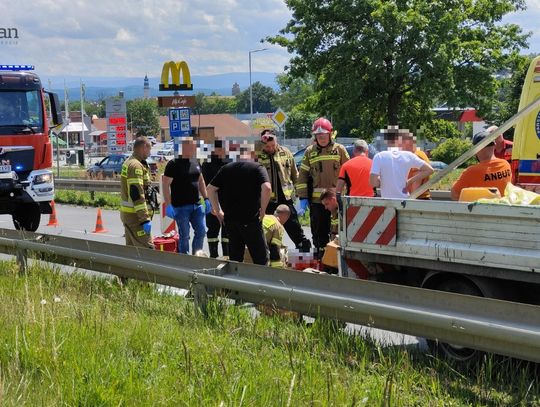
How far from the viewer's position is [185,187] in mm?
9383

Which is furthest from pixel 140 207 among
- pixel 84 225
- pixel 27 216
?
pixel 84 225

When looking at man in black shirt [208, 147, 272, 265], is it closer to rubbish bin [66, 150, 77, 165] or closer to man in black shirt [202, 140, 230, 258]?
man in black shirt [202, 140, 230, 258]

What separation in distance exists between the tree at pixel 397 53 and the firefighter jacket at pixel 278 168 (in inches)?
A: 857

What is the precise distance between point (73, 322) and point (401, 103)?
29.0 m

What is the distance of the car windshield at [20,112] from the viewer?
14.6 metres

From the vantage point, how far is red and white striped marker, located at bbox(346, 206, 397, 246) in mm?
6035

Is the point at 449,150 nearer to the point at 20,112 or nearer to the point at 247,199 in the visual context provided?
the point at 20,112

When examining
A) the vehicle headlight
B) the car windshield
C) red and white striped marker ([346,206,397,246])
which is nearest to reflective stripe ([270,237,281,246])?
red and white striped marker ([346,206,397,246])

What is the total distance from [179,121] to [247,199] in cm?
777

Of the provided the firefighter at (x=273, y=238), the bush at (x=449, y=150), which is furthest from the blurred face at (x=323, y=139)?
the bush at (x=449, y=150)

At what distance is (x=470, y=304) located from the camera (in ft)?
15.0

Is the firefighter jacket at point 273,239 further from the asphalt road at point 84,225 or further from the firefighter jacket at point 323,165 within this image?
the asphalt road at point 84,225

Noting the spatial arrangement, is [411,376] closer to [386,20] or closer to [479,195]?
[479,195]

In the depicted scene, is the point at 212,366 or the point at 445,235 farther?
the point at 445,235
